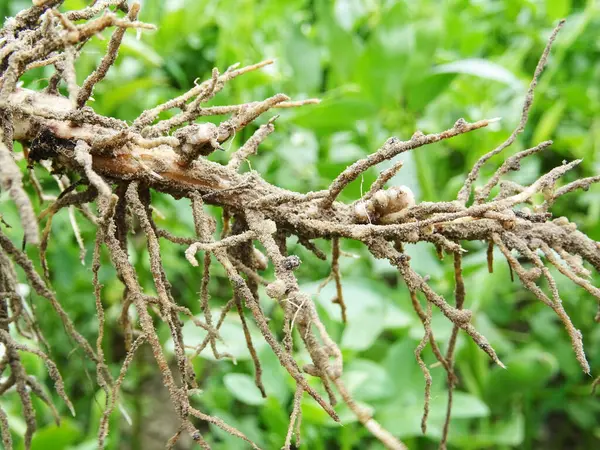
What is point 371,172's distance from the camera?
1.02 m

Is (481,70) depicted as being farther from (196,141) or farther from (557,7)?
(196,141)

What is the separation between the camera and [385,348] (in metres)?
1.40

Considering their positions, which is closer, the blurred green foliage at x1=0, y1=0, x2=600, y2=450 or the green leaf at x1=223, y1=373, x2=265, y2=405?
the green leaf at x1=223, y1=373, x2=265, y2=405

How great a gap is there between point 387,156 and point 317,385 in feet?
2.15

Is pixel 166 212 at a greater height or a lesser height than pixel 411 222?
greater

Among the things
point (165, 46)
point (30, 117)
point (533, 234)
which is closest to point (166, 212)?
point (165, 46)

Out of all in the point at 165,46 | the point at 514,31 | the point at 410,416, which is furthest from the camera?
the point at 514,31

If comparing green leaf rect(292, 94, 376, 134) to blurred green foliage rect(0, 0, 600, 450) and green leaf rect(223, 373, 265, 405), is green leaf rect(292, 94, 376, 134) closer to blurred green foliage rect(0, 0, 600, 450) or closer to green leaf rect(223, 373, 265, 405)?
blurred green foliage rect(0, 0, 600, 450)

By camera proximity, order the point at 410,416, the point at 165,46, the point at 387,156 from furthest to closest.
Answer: the point at 165,46 < the point at 410,416 < the point at 387,156

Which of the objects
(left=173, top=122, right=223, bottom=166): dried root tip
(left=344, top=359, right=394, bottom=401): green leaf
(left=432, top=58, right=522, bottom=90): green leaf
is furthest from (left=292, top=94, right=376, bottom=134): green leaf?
(left=173, top=122, right=223, bottom=166): dried root tip

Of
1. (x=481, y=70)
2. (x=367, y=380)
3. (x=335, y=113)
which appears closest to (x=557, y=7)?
(x=481, y=70)

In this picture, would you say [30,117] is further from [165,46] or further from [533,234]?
[165,46]

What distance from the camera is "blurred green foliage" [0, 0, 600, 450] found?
1073 millimetres

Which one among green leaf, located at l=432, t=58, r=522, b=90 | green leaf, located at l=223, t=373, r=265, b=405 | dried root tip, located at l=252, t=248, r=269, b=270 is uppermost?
green leaf, located at l=432, t=58, r=522, b=90
